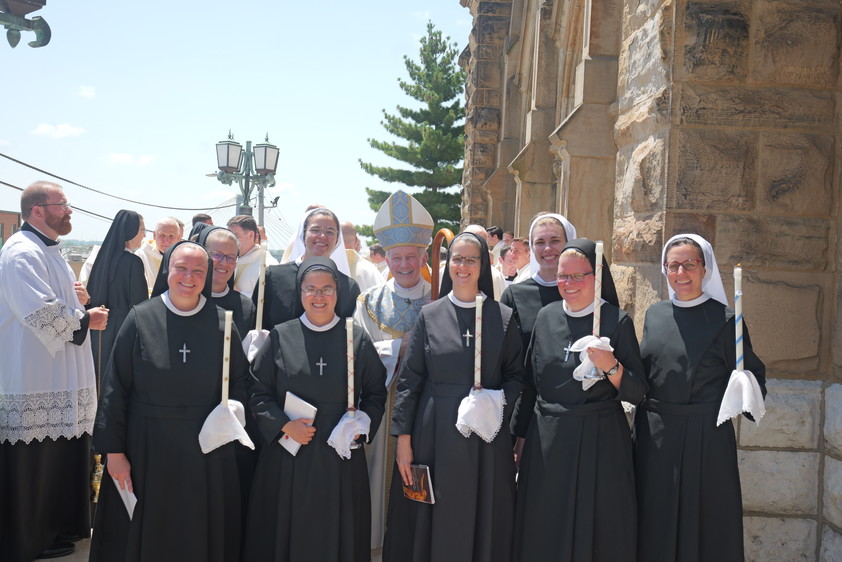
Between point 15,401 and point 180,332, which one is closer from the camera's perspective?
point 180,332

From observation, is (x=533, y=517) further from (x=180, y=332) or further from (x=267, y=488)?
(x=180, y=332)

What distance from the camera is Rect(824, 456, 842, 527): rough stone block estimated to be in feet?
13.5

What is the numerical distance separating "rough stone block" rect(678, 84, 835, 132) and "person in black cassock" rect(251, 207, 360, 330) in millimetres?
2278

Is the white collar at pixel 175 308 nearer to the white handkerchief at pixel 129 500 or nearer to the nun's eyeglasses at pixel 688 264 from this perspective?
the white handkerchief at pixel 129 500

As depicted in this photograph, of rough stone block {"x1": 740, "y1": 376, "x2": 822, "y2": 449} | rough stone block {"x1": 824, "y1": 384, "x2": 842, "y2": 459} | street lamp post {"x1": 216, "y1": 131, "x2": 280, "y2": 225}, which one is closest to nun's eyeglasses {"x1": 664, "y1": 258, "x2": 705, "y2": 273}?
rough stone block {"x1": 740, "y1": 376, "x2": 822, "y2": 449}

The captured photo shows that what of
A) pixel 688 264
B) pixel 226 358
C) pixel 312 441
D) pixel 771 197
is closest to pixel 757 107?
pixel 771 197

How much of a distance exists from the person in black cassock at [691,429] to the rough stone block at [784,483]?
89 centimetres

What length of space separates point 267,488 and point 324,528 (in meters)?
0.36

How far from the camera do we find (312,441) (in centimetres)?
381

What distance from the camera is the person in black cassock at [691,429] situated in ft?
11.6

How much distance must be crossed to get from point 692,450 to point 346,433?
1.67 metres

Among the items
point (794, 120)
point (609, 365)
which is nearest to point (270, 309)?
point (609, 365)

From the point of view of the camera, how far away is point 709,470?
3527 millimetres

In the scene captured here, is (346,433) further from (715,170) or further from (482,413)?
(715,170)
